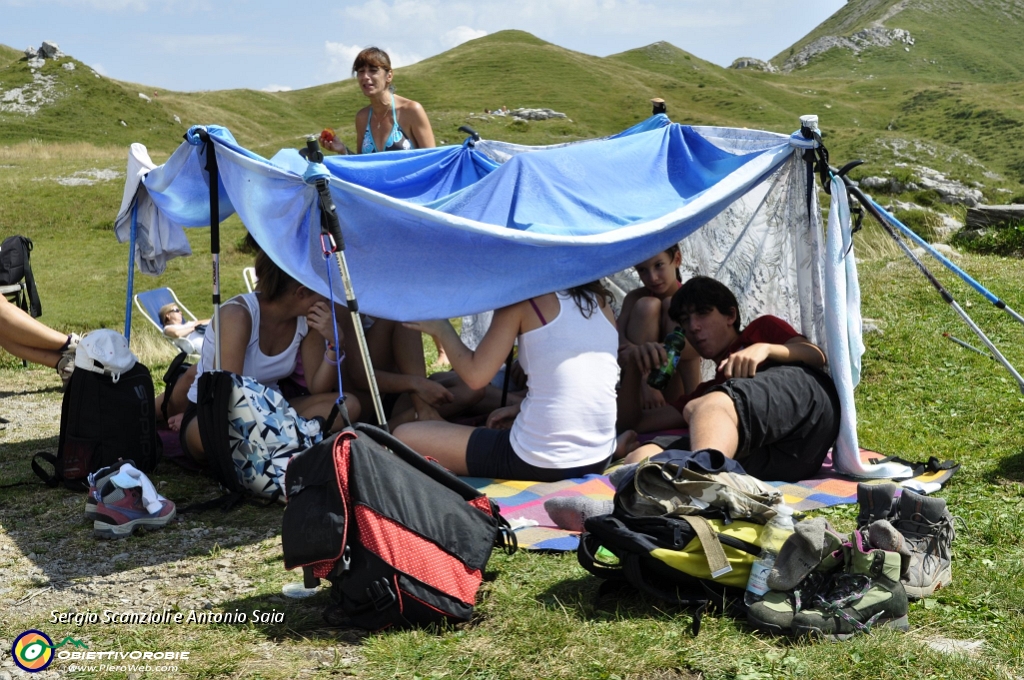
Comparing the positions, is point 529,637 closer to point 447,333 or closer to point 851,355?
point 447,333

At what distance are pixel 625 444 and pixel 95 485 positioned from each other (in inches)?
92.4

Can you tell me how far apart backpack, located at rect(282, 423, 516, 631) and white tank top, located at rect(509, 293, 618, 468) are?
959mm

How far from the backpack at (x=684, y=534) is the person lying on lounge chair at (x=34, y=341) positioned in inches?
142

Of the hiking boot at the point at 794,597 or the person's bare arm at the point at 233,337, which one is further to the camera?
the person's bare arm at the point at 233,337

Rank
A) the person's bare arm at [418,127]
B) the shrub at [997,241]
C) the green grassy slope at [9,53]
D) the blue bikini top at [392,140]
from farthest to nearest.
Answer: the green grassy slope at [9,53] → the shrub at [997,241] → the person's bare arm at [418,127] → the blue bikini top at [392,140]

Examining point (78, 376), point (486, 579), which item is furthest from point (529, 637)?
point (78, 376)

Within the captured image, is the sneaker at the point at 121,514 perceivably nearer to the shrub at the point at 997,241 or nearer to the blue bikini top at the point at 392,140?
the blue bikini top at the point at 392,140

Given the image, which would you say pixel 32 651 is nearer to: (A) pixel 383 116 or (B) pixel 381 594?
(B) pixel 381 594

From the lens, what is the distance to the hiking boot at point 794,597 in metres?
2.60

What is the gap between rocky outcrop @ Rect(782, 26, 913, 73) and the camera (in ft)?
402

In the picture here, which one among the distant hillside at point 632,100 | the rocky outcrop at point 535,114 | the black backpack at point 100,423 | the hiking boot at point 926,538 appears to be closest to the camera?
the hiking boot at point 926,538

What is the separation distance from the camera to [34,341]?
5.19m

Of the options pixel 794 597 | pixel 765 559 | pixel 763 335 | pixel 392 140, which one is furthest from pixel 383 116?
pixel 794 597

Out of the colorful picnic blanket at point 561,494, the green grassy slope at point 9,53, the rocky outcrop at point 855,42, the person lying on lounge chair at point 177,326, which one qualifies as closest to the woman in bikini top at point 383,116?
the person lying on lounge chair at point 177,326
